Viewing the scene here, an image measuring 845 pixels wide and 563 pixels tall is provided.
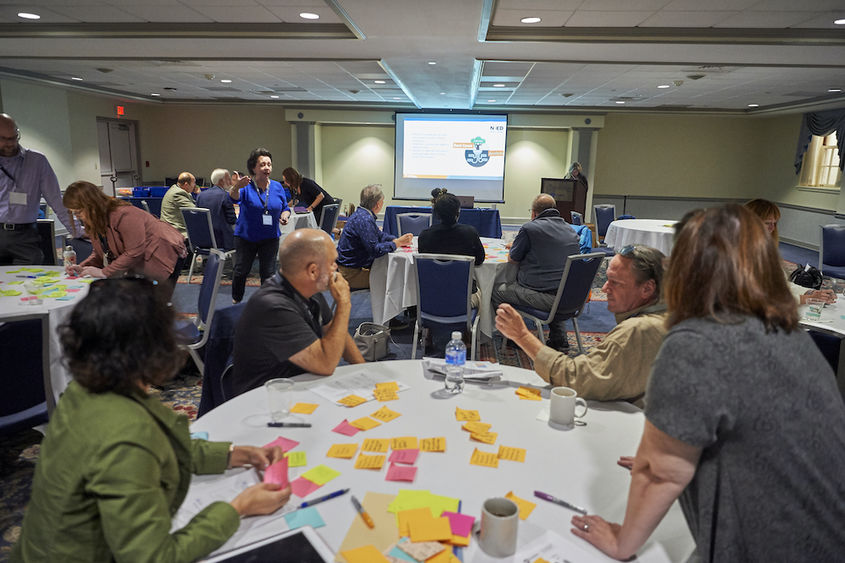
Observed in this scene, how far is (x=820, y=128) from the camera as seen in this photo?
9859 mm

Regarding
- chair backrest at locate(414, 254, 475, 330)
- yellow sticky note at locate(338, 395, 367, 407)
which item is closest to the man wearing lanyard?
chair backrest at locate(414, 254, 475, 330)

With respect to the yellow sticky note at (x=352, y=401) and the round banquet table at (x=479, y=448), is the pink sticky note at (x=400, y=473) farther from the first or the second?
the yellow sticky note at (x=352, y=401)

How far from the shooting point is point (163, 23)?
543 centimetres

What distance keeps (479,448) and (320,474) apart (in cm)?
42

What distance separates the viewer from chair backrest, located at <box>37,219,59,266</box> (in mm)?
4109

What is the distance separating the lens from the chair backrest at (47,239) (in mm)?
4109

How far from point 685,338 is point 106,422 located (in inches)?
38.8

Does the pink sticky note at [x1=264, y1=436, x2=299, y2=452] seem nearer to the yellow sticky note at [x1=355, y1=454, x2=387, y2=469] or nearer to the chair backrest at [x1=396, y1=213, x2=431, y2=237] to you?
the yellow sticky note at [x1=355, y1=454, x2=387, y2=469]

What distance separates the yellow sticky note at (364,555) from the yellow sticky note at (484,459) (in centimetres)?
38

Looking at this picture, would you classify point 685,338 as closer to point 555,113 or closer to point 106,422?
point 106,422

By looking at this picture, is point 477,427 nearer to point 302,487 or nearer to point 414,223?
point 302,487

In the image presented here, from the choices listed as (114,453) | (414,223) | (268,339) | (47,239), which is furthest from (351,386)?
(414,223)

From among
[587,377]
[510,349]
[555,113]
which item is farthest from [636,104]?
[587,377]

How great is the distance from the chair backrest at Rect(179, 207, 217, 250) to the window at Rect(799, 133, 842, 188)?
1082 cm
